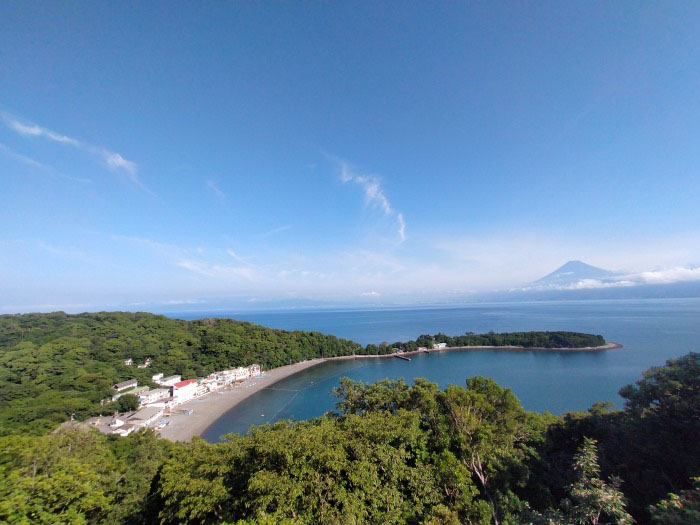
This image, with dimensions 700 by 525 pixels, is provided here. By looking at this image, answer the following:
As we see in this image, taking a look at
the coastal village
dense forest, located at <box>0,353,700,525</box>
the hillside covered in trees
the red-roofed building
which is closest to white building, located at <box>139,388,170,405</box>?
the coastal village

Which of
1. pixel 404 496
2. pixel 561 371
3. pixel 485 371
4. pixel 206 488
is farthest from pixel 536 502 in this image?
pixel 561 371

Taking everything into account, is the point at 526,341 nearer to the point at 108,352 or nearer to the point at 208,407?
the point at 208,407

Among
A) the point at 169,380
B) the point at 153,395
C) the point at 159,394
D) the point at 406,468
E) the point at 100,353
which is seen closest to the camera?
the point at 406,468

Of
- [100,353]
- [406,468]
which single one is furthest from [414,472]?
[100,353]

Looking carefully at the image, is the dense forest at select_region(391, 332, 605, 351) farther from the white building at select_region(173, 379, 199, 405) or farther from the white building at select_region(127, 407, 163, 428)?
the white building at select_region(127, 407, 163, 428)

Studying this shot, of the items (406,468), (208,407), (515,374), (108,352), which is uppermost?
(406,468)

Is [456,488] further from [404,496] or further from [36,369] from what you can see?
[36,369]
